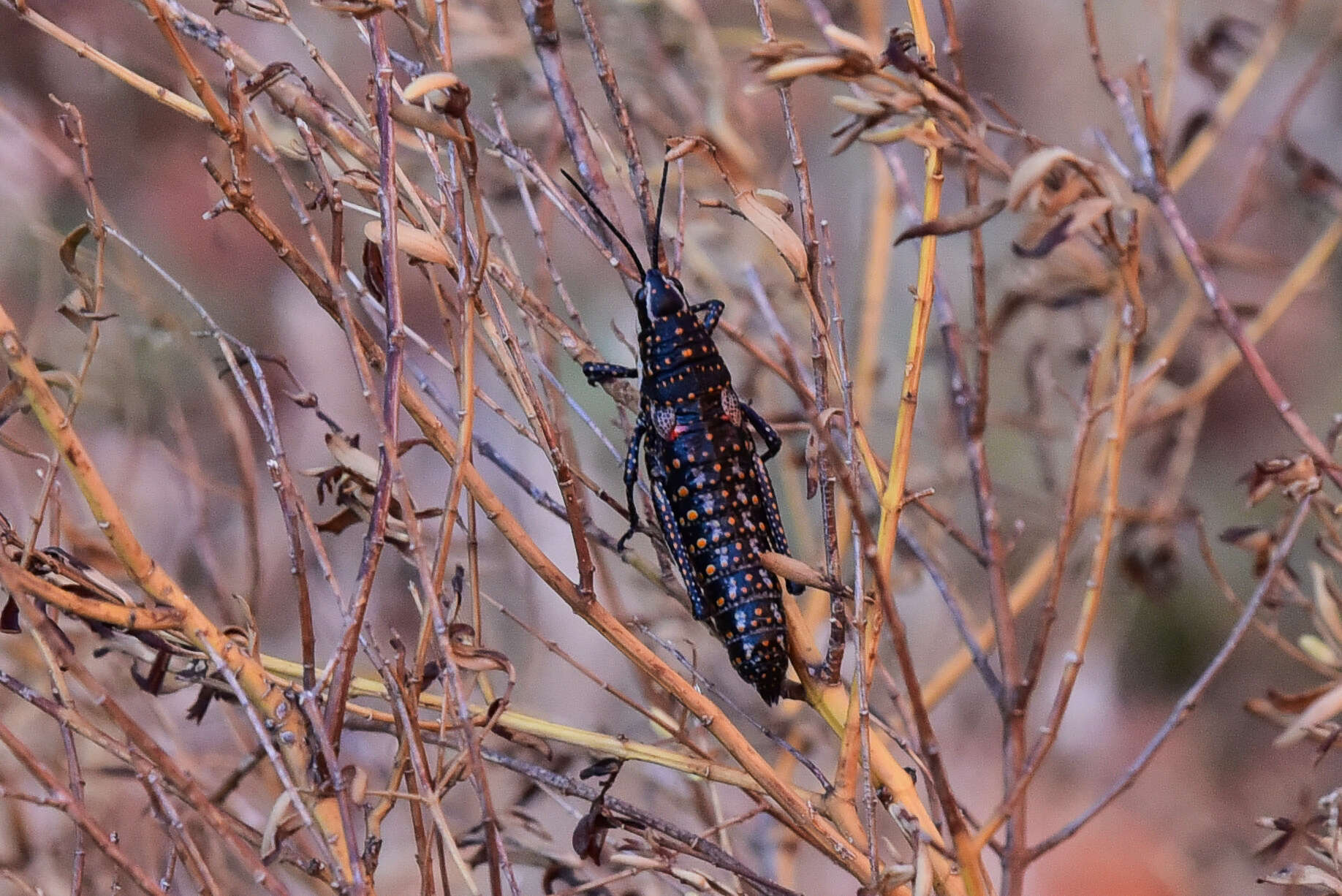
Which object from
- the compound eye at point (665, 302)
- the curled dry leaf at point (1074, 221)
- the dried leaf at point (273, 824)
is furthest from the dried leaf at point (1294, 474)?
the dried leaf at point (273, 824)

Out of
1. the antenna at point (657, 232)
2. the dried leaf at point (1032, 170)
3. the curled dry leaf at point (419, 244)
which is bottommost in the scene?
the curled dry leaf at point (419, 244)

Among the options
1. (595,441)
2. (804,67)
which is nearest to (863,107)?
(804,67)

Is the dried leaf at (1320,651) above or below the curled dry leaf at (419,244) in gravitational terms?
below

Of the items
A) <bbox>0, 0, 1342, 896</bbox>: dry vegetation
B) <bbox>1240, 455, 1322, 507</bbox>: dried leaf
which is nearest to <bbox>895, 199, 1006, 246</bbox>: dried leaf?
<bbox>0, 0, 1342, 896</bbox>: dry vegetation

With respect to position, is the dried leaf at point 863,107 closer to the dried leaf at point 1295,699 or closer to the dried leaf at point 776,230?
the dried leaf at point 776,230

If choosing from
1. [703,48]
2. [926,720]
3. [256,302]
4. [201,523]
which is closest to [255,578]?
[201,523]

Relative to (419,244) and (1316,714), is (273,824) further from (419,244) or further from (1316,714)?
(1316,714)

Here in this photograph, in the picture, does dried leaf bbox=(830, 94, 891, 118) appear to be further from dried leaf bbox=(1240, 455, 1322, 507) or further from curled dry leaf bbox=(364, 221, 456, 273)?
dried leaf bbox=(1240, 455, 1322, 507)
